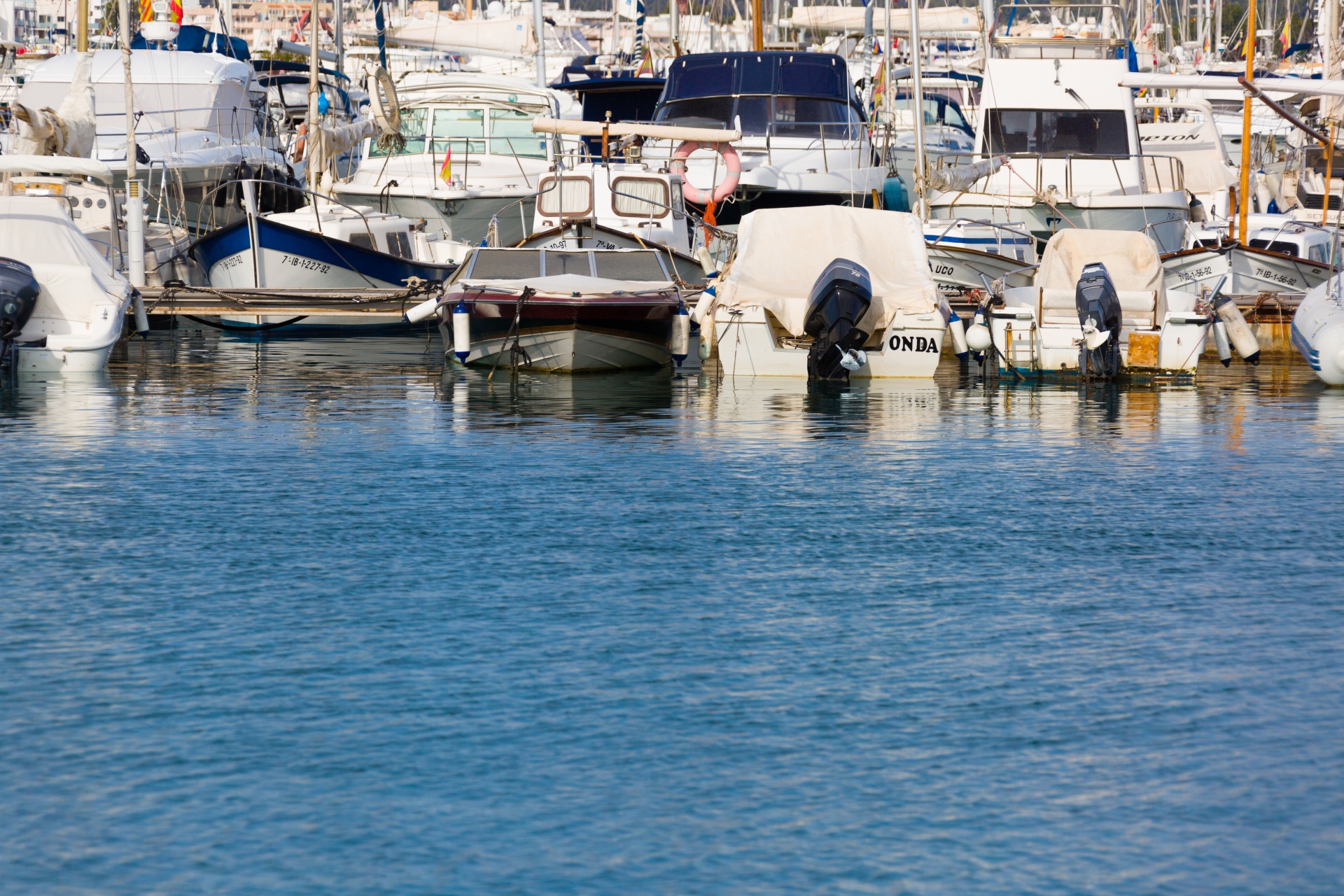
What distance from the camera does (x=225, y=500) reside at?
1395 cm

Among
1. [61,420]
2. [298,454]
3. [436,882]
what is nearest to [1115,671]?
[436,882]

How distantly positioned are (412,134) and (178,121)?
4.89 metres

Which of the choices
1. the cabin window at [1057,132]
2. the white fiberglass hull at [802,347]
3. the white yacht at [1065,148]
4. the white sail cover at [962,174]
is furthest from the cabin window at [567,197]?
the cabin window at [1057,132]

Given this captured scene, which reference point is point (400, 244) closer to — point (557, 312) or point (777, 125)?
point (557, 312)

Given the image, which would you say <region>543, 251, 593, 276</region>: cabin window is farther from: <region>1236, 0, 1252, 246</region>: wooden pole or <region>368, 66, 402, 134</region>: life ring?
<region>1236, 0, 1252, 246</region>: wooden pole

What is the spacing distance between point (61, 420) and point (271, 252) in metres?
8.74

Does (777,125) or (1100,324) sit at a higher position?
(777,125)

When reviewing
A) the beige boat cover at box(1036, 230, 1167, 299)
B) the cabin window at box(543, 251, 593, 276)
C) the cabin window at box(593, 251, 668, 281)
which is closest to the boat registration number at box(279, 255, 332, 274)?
the cabin window at box(543, 251, 593, 276)

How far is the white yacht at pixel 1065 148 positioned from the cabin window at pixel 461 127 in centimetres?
899

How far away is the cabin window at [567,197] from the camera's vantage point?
2644cm

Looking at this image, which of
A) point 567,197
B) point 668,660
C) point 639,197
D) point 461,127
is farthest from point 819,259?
point 668,660

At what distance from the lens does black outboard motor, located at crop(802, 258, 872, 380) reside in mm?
20594

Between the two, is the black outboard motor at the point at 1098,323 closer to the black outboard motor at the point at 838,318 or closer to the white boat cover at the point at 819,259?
the white boat cover at the point at 819,259

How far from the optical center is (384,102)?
1194 inches
